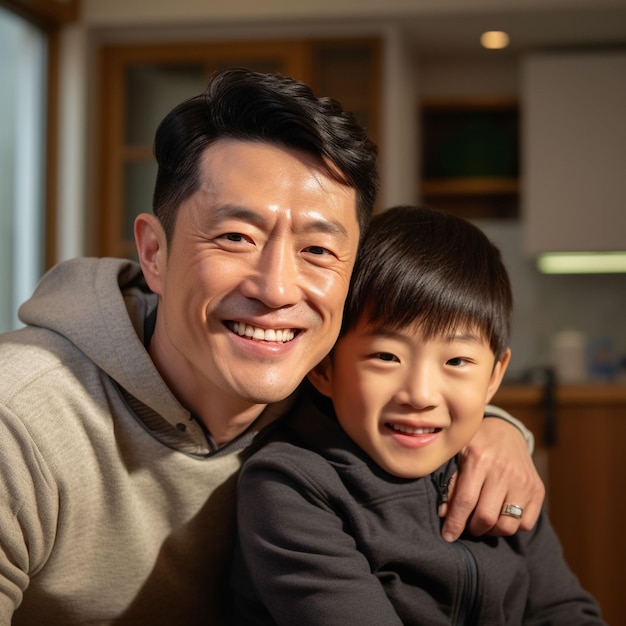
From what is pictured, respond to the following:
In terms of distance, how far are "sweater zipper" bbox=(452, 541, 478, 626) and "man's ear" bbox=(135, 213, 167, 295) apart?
1.87 feet

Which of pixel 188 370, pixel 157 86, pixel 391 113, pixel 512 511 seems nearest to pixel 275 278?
pixel 188 370

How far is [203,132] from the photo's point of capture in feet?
3.81

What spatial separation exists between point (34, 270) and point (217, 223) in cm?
296

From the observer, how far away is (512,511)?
3.99ft

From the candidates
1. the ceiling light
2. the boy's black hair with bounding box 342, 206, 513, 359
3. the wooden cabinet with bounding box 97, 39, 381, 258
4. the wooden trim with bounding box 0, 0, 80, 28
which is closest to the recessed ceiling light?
the wooden cabinet with bounding box 97, 39, 381, 258

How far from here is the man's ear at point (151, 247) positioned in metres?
1.24

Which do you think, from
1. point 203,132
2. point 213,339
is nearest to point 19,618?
point 213,339

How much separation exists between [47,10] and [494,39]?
1.96 metres

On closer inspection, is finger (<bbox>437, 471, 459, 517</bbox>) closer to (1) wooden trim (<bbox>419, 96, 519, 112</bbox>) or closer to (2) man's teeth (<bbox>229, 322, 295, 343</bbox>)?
(2) man's teeth (<bbox>229, 322, 295, 343</bbox>)

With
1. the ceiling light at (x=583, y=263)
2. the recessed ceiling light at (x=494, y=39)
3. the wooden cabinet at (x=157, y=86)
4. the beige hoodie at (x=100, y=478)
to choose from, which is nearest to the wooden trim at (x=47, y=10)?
the wooden cabinet at (x=157, y=86)

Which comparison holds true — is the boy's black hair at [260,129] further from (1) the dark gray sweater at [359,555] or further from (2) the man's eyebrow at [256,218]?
(1) the dark gray sweater at [359,555]

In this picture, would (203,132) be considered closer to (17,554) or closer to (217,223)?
(217,223)

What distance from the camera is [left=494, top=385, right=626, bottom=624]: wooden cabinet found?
10.8 feet

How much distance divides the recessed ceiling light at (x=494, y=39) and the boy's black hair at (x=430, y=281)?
2.85m
